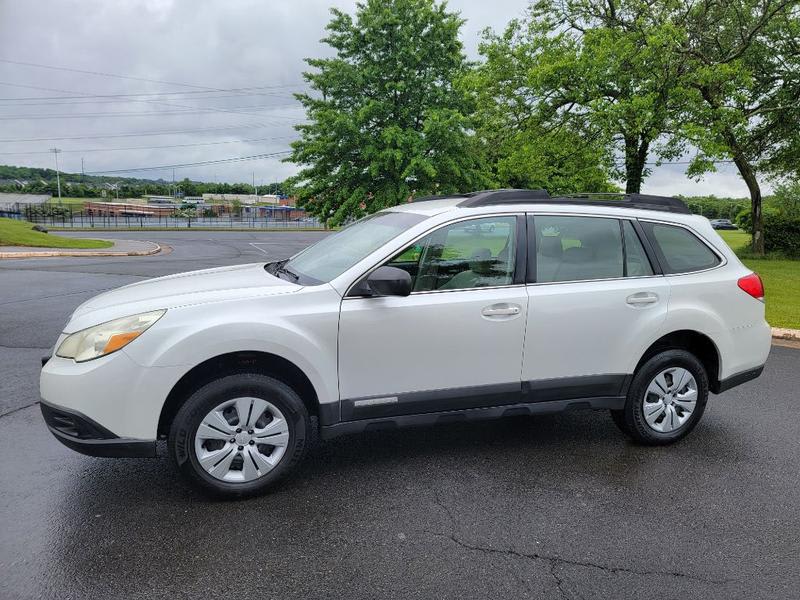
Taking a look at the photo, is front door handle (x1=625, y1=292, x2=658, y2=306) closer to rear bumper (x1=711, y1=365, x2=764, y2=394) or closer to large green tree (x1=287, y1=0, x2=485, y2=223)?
rear bumper (x1=711, y1=365, x2=764, y2=394)

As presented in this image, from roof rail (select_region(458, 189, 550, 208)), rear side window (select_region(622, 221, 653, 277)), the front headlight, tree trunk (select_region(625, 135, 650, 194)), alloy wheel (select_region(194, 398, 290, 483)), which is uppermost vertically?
tree trunk (select_region(625, 135, 650, 194))

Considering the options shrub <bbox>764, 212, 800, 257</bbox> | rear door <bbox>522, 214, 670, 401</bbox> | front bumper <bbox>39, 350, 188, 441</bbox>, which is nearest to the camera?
front bumper <bbox>39, 350, 188, 441</bbox>

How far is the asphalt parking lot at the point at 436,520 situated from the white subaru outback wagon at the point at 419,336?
1.13ft

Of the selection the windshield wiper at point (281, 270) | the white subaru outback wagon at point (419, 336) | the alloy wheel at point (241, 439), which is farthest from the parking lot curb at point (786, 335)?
the alloy wheel at point (241, 439)

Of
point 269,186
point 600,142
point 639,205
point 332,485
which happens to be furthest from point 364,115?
point 269,186

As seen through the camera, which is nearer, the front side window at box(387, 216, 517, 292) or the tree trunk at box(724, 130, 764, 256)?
the front side window at box(387, 216, 517, 292)

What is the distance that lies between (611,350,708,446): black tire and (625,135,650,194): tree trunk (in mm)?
17090

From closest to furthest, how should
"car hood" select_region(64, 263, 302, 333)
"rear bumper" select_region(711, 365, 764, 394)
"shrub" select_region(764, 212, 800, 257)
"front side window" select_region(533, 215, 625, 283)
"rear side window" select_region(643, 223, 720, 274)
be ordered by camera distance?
1. "car hood" select_region(64, 263, 302, 333)
2. "front side window" select_region(533, 215, 625, 283)
3. "rear side window" select_region(643, 223, 720, 274)
4. "rear bumper" select_region(711, 365, 764, 394)
5. "shrub" select_region(764, 212, 800, 257)

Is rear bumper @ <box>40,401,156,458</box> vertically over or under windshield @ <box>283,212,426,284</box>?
under

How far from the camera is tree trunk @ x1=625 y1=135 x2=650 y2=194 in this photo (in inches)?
788

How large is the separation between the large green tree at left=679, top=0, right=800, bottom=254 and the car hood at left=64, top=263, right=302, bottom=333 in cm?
1473

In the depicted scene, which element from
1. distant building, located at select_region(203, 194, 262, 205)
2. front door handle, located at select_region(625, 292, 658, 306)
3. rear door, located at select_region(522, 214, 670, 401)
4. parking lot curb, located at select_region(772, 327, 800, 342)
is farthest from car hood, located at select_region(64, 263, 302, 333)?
distant building, located at select_region(203, 194, 262, 205)

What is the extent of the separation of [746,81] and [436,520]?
17.0 m

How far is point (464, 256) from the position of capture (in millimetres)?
3799
